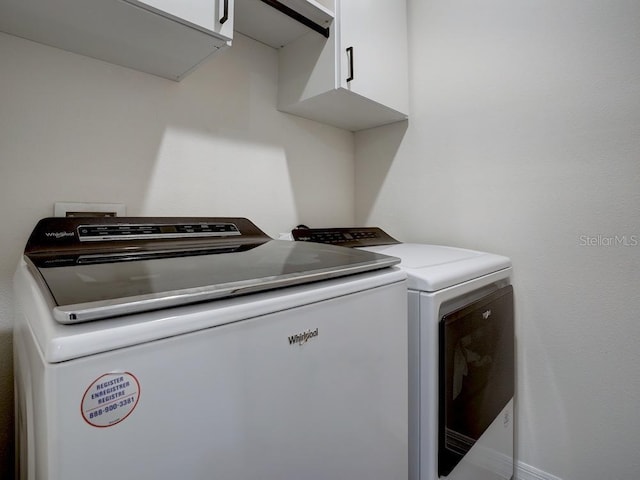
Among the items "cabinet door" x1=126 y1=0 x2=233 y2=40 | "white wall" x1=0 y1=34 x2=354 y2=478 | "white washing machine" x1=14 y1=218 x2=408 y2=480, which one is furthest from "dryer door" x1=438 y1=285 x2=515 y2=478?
"cabinet door" x1=126 y1=0 x2=233 y2=40

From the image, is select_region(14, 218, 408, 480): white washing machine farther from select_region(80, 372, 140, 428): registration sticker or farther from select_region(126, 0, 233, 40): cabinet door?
select_region(126, 0, 233, 40): cabinet door

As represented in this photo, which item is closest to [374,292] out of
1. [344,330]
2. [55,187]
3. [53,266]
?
[344,330]

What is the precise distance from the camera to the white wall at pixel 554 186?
112 cm

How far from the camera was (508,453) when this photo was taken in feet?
4.20

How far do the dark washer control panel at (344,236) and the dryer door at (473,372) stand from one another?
546mm

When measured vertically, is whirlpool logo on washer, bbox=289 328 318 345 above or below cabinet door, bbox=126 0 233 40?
below

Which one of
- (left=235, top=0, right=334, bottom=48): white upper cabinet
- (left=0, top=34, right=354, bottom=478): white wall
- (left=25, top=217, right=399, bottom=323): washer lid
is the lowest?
(left=25, top=217, right=399, bottom=323): washer lid

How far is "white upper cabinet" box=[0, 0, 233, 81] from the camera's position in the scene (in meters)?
0.79

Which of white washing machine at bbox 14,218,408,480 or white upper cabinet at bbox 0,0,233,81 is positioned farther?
white upper cabinet at bbox 0,0,233,81

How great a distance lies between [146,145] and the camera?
3.69 ft

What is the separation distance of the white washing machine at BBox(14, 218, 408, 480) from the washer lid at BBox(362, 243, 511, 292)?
9cm

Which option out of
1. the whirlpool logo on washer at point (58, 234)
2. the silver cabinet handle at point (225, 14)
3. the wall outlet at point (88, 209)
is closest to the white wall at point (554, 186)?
the silver cabinet handle at point (225, 14)

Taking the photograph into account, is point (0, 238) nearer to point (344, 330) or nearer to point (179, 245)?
point (179, 245)

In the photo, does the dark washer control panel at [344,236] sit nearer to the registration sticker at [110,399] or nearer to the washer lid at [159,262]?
the washer lid at [159,262]
